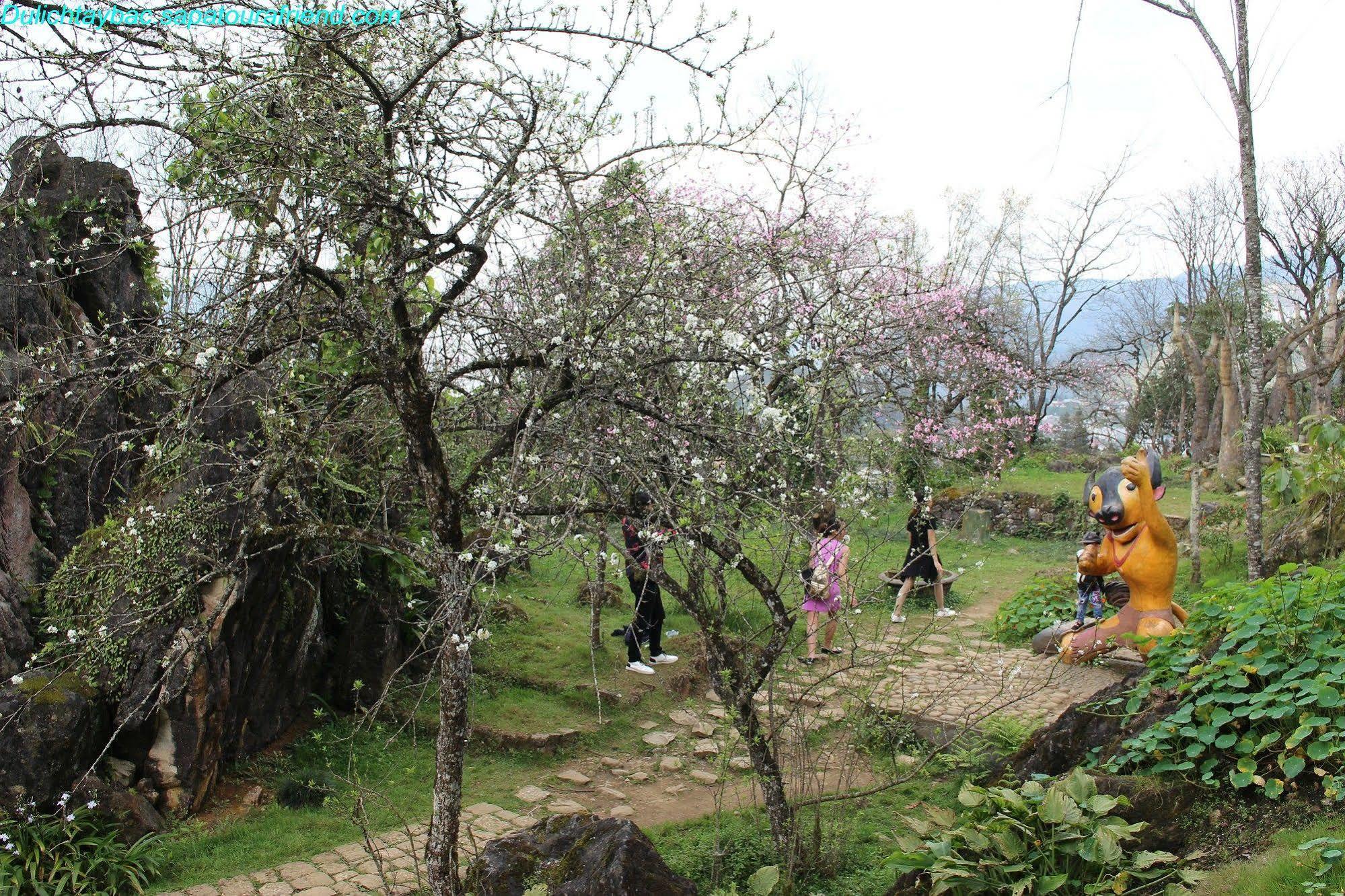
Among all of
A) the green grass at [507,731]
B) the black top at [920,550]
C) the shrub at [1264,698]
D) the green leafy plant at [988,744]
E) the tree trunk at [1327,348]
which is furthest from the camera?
the tree trunk at [1327,348]

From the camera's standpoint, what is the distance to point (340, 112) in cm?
375

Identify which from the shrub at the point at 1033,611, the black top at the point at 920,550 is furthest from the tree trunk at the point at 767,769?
the shrub at the point at 1033,611

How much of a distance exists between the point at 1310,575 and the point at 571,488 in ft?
13.5

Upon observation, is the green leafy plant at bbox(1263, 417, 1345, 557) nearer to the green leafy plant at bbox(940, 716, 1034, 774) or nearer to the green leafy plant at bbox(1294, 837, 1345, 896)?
the green leafy plant at bbox(940, 716, 1034, 774)

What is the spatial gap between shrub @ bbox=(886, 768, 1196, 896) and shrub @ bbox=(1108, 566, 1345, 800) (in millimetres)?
677

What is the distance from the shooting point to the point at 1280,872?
3.55 metres

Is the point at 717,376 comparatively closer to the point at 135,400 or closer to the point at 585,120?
the point at 585,120

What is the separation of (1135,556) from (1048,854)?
4068 mm

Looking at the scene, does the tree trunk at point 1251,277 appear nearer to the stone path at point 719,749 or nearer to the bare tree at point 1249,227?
the bare tree at point 1249,227

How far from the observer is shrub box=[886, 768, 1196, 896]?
3.91 meters

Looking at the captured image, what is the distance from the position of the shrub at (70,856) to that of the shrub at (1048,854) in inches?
169

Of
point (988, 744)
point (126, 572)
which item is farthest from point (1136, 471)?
point (126, 572)

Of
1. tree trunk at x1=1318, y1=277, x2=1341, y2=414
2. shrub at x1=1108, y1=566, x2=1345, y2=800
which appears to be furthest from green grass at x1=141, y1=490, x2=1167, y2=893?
tree trunk at x1=1318, y1=277, x2=1341, y2=414

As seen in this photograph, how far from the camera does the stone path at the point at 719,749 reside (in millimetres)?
5215
